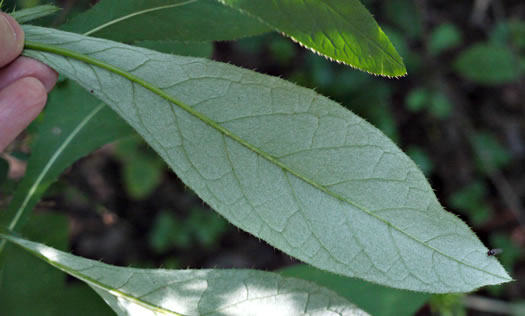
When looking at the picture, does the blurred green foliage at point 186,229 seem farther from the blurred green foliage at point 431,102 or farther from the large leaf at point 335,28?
the large leaf at point 335,28

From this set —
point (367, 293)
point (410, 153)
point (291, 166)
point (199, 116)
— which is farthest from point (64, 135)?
point (410, 153)

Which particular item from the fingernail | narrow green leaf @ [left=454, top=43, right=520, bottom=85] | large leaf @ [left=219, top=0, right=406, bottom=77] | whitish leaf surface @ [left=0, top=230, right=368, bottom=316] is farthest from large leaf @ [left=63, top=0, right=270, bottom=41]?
narrow green leaf @ [left=454, top=43, right=520, bottom=85]

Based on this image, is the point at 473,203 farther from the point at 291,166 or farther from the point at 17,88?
the point at 17,88

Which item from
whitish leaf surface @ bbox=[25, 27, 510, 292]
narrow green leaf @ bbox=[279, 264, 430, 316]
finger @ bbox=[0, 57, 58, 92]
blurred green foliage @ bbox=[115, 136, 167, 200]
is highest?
finger @ bbox=[0, 57, 58, 92]

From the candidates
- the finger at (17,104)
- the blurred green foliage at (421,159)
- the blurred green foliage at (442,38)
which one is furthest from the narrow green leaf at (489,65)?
the finger at (17,104)

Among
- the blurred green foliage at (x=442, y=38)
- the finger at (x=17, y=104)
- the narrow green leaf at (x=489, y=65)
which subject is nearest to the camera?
the finger at (x=17, y=104)

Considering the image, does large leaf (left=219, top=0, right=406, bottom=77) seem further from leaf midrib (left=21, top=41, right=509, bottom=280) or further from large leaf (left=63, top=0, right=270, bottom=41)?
large leaf (left=63, top=0, right=270, bottom=41)
